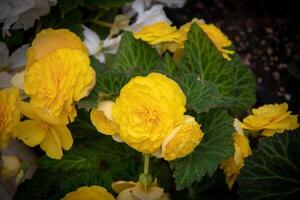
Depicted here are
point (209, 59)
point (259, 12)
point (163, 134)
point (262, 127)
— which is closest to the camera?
point (163, 134)

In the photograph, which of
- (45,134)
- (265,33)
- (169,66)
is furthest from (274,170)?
(265,33)

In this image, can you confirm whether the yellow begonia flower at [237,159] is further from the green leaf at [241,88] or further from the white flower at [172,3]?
the white flower at [172,3]

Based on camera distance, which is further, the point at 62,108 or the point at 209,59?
the point at 209,59

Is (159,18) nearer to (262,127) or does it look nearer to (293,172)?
(262,127)

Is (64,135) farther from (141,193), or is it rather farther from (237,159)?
(237,159)

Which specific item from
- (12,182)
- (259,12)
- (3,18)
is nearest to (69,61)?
(3,18)

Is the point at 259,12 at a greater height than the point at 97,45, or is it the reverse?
the point at 97,45

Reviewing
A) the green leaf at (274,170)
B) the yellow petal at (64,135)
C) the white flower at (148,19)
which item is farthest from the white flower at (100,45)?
the green leaf at (274,170)

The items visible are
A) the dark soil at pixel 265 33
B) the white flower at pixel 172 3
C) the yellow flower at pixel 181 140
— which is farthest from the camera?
the dark soil at pixel 265 33
